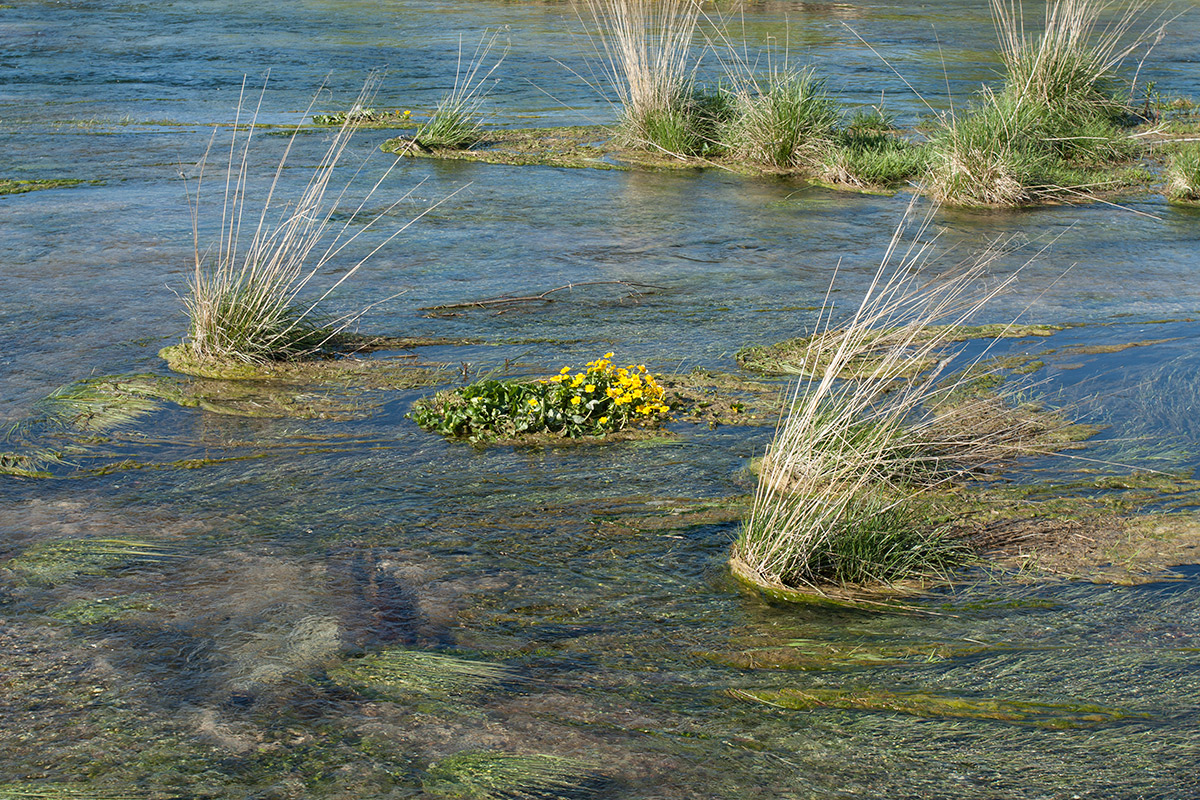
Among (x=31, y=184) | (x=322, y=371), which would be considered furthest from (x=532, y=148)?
(x=322, y=371)

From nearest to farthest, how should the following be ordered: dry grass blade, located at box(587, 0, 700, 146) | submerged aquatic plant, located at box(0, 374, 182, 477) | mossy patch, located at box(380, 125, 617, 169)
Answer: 1. submerged aquatic plant, located at box(0, 374, 182, 477)
2. dry grass blade, located at box(587, 0, 700, 146)
3. mossy patch, located at box(380, 125, 617, 169)

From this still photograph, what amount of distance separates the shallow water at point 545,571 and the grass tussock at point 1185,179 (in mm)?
434

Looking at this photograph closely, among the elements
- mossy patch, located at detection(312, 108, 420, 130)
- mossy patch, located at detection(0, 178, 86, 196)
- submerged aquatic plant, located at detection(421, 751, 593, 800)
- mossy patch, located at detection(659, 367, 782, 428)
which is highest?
mossy patch, located at detection(312, 108, 420, 130)

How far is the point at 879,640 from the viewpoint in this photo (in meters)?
3.50

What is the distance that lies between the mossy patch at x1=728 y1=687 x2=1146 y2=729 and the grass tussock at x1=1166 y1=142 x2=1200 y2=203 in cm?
741

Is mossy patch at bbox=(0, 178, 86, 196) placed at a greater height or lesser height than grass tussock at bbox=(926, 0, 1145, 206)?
lesser

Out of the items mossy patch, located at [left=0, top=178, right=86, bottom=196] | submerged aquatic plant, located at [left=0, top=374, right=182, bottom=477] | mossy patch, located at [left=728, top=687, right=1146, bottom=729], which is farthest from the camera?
mossy patch, located at [left=0, top=178, right=86, bottom=196]

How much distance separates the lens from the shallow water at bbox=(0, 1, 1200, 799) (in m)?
2.85

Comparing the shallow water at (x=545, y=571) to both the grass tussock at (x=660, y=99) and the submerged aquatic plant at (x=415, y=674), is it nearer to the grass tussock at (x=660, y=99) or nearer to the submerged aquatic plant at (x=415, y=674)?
the submerged aquatic plant at (x=415, y=674)

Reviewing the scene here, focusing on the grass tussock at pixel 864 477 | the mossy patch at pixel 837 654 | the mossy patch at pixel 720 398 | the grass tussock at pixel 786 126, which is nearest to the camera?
the mossy patch at pixel 837 654

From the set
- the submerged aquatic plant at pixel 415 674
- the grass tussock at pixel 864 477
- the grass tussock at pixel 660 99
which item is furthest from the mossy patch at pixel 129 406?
the grass tussock at pixel 660 99

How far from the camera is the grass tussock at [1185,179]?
9.23m

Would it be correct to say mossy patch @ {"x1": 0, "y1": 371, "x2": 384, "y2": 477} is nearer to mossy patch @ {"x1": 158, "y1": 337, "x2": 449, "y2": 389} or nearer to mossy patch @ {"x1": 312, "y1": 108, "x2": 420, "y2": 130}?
mossy patch @ {"x1": 158, "y1": 337, "x2": 449, "y2": 389}

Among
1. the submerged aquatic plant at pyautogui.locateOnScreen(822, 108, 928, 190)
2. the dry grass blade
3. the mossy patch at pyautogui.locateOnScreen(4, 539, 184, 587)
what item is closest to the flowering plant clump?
the mossy patch at pyautogui.locateOnScreen(4, 539, 184, 587)
